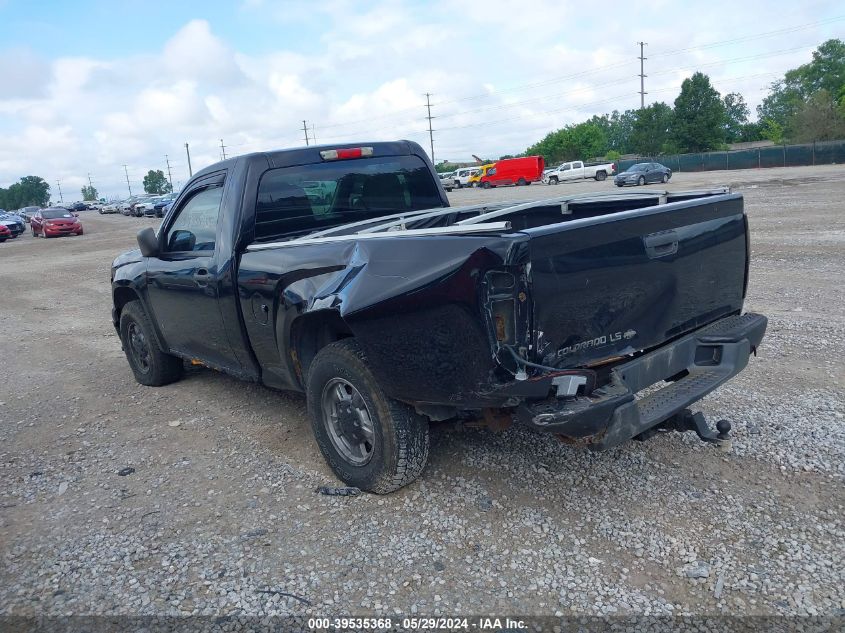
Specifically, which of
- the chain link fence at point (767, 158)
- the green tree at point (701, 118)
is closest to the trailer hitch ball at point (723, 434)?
the chain link fence at point (767, 158)

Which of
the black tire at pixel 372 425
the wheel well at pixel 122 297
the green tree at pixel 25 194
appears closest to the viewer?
the black tire at pixel 372 425

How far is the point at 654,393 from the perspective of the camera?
3.57 m

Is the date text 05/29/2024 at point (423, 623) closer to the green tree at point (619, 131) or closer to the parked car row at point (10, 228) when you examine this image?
the parked car row at point (10, 228)

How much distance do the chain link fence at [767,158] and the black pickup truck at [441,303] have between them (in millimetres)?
51224

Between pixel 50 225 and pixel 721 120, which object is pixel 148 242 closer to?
pixel 50 225

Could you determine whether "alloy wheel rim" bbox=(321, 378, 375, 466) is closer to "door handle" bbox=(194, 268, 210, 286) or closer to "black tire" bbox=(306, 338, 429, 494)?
"black tire" bbox=(306, 338, 429, 494)

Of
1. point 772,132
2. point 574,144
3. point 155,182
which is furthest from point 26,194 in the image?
point 772,132

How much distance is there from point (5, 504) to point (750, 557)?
4111mm

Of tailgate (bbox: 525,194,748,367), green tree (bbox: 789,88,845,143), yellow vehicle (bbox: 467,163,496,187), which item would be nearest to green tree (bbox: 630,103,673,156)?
green tree (bbox: 789,88,845,143)

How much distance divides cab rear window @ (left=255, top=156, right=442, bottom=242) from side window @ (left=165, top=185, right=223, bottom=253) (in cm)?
42

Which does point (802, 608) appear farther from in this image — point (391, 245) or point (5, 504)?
point (5, 504)

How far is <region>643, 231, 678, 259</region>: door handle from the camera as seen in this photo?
343 cm

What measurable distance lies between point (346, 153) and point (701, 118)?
80.7 m

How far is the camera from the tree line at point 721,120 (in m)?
64.1
